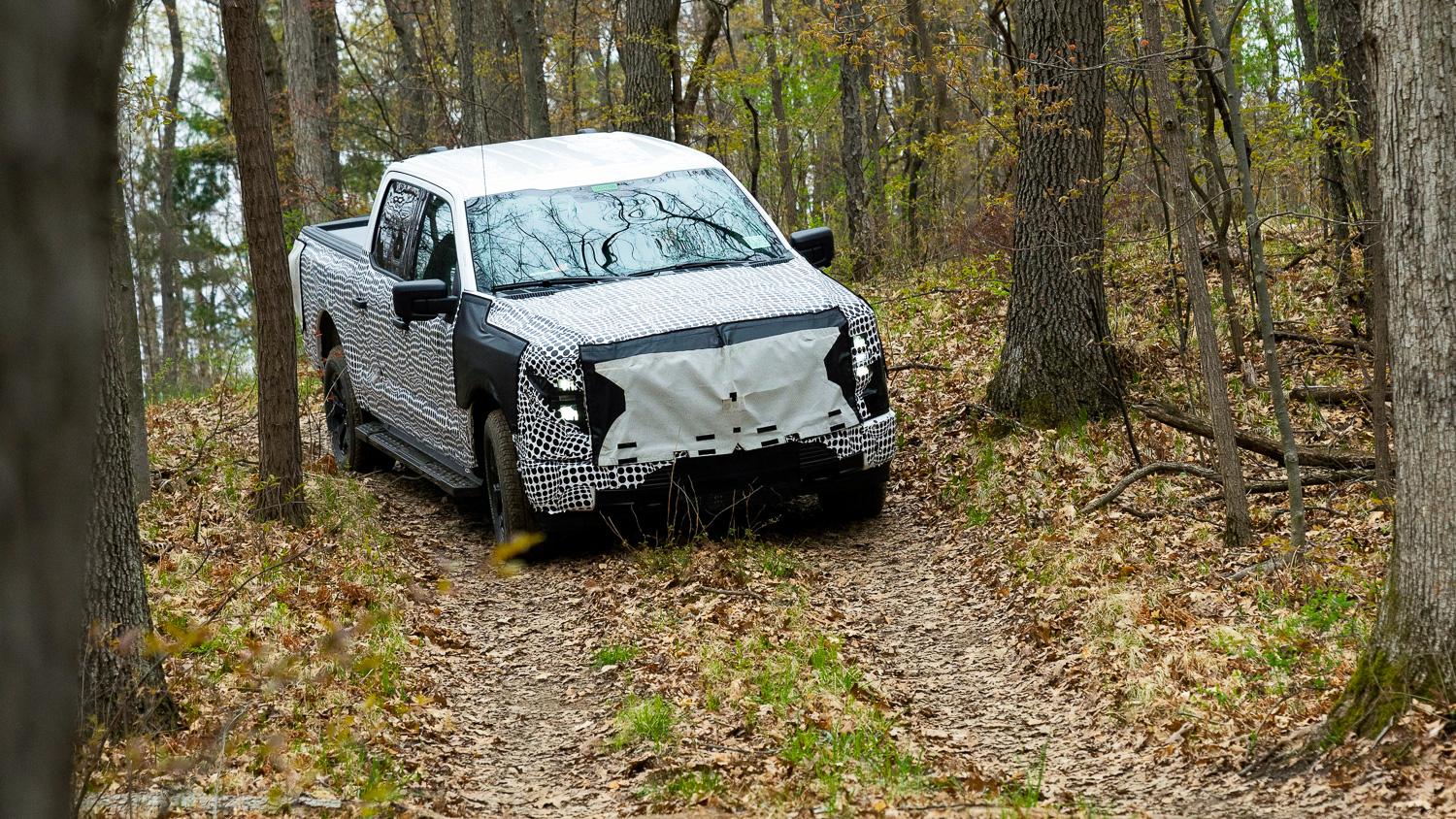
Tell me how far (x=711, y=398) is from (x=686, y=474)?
44 centimetres

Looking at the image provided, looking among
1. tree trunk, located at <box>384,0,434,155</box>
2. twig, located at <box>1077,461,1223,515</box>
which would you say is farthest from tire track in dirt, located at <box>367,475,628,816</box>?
tree trunk, located at <box>384,0,434,155</box>

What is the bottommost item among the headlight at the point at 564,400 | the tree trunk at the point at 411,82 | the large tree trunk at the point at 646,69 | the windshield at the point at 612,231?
the headlight at the point at 564,400

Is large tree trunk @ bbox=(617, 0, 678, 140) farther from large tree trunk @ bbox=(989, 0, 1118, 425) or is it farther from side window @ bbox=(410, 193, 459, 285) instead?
large tree trunk @ bbox=(989, 0, 1118, 425)

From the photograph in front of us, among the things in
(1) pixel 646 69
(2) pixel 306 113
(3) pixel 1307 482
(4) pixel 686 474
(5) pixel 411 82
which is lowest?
(3) pixel 1307 482

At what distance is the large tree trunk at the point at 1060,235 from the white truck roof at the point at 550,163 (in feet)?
7.18

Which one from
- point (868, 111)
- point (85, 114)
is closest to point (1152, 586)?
point (85, 114)

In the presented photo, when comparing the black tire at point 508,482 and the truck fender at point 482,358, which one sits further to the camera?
the black tire at point 508,482

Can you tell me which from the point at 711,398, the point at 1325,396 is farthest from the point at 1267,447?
the point at 711,398

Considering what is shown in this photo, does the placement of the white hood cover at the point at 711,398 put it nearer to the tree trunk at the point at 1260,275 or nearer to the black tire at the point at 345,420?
the tree trunk at the point at 1260,275

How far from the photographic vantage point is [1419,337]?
15.1ft

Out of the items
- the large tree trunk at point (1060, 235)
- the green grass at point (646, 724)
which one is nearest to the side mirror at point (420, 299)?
the green grass at point (646, 724)

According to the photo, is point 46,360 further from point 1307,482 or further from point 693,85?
point 693,85

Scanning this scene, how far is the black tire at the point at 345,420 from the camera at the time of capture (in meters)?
10.7

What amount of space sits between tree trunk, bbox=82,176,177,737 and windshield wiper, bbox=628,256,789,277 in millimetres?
3623
